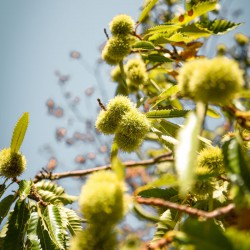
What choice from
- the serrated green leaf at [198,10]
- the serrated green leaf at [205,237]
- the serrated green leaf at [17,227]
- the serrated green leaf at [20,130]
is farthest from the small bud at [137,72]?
A: the serrated green leaf at [205,237]

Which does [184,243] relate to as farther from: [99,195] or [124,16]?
[124,16]

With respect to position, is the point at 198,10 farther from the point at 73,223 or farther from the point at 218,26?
the point at 73,223

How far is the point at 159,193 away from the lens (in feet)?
5.44

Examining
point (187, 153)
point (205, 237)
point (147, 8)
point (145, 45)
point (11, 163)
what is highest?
point (147, 8)

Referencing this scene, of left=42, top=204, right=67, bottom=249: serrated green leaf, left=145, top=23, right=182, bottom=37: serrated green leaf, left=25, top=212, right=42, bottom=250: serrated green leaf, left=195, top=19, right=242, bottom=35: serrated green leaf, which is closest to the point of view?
left=42, top=204, right=67, bottom=249: serrated green leaf

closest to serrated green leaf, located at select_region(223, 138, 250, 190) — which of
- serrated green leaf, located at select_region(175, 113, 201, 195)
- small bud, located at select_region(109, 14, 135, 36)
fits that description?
serrated green leaf, located at select_region(175, 113, 201, 195)

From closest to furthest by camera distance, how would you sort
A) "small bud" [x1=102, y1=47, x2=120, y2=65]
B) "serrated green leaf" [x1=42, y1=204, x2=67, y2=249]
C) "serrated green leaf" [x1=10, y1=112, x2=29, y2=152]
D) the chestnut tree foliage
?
the chestnut tree foliage → "serrated green leaf" [x1=42, y1=204, x2=67, y2=249] → "serrated green leaf" [x1=10, y1=112, x2=29, y2=152] → "small bud" [x1=102, y1=47, x2=120, y2=65]

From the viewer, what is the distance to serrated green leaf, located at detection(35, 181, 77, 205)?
2.13 m

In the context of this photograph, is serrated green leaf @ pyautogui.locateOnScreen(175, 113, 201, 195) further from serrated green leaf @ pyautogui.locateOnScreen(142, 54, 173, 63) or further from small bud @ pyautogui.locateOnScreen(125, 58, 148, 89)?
small bud @ pyautogui.locateOnScreen(125, 58, 148, 89)

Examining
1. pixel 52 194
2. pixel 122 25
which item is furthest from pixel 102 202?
pixel 122 25

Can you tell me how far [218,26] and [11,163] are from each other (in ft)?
5.27

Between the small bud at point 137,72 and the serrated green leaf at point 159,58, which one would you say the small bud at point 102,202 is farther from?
the small bud at point 137,72

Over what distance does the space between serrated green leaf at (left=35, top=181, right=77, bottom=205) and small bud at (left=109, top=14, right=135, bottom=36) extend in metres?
1.25

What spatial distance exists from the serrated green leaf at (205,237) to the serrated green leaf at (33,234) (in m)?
1.19
